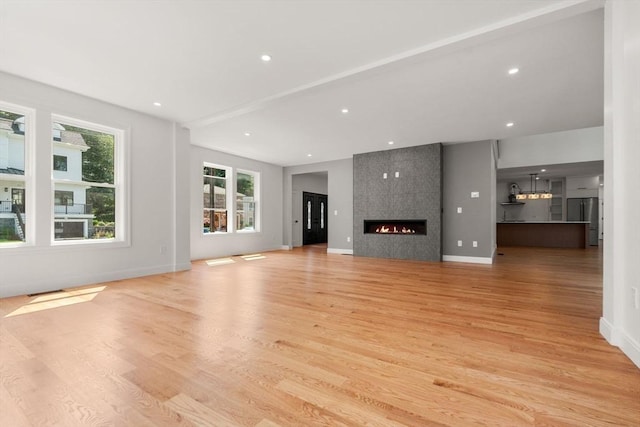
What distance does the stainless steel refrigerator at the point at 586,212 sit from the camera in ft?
34.0

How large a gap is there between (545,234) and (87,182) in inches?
481

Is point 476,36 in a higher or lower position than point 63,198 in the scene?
higher

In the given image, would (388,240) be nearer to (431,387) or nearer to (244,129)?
(244,129)

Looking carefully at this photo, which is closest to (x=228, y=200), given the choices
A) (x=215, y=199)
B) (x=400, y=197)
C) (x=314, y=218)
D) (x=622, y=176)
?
(x=215, y=199)

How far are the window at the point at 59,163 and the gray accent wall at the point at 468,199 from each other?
23.5ft

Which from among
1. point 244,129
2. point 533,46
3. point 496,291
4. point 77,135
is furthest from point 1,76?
point 496,291

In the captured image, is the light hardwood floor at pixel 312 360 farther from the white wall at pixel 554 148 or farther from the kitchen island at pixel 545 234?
the kitchen island at pixel 545 234

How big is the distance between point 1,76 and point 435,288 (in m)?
6.07

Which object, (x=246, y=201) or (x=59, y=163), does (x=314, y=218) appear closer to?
(x=246, y=201)

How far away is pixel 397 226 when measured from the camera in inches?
289

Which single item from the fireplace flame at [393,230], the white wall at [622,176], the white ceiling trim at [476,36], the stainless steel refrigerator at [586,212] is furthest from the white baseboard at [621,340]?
the stainless steel refrigerator at [586,212]

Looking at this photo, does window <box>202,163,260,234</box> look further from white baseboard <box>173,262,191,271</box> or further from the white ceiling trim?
the white ceiling trim

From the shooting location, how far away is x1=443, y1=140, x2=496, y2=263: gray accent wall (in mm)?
6340

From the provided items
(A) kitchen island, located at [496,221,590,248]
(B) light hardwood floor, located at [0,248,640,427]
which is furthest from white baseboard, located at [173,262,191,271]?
(A) kitchen island, located at [496,221,590,248]
